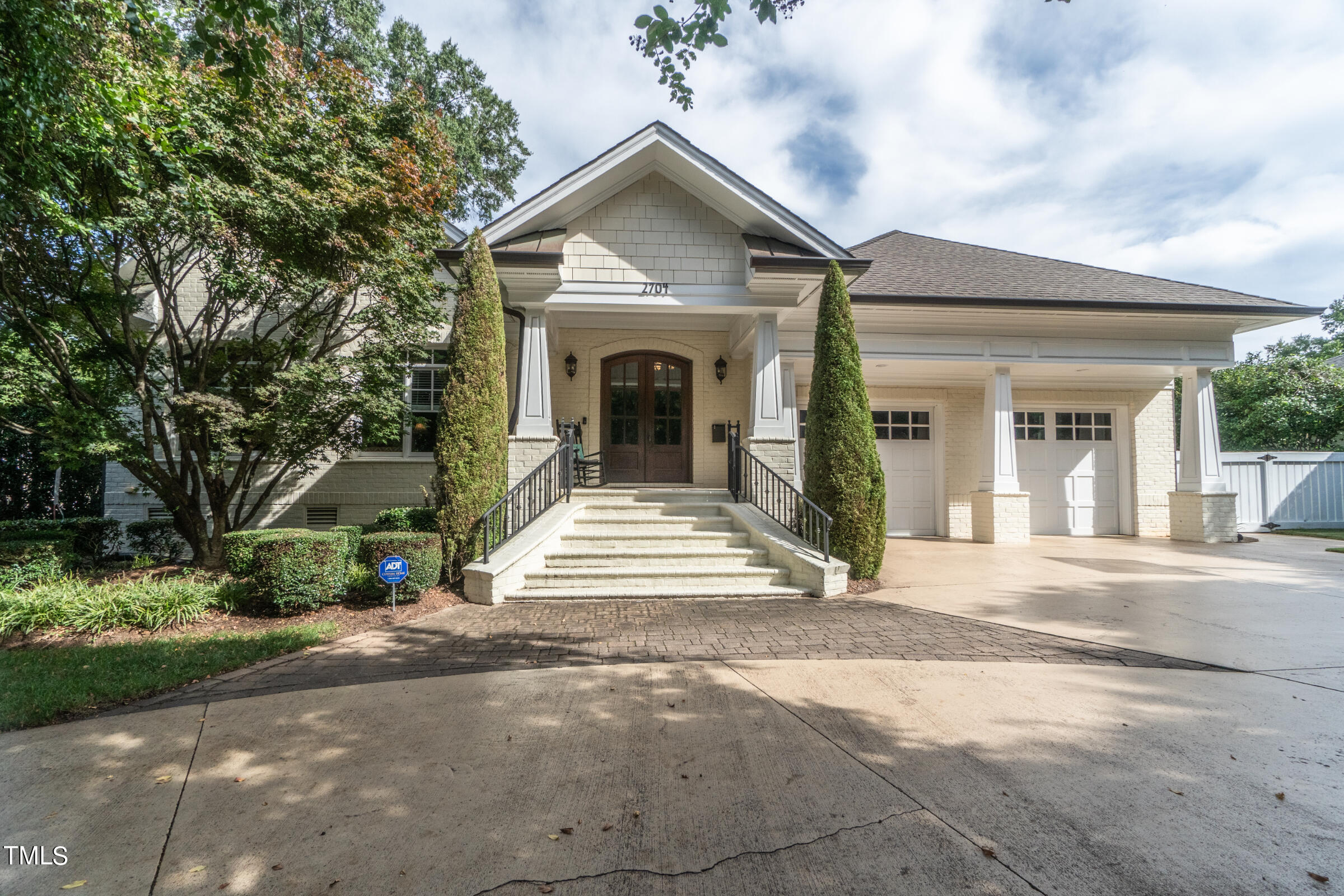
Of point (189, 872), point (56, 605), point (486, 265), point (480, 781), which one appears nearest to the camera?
point (189, 872)

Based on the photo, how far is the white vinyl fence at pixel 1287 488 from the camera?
12352mm

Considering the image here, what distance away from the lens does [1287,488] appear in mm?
12453

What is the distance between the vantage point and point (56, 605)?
525cm

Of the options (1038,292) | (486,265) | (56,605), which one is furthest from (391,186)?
(1038,292)

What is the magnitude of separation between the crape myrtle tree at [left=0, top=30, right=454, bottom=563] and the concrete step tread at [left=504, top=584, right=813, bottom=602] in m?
3.69

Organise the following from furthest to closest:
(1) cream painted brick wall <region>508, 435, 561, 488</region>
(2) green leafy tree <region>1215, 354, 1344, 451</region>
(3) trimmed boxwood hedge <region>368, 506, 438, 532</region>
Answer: (2) green leafy tree <region>1215, 354, 1344, 451</region>, (1) cream painted brick wall <region>508, 435, 561, 488</region>, (3) trimmed boxwood hedge <region>368, 506, 438, 532</region>

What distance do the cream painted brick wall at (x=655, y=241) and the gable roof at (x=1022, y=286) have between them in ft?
7.47

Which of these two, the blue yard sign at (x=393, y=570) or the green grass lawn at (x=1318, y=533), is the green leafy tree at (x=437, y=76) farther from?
the green grass lawn at (x=1318, y=533)

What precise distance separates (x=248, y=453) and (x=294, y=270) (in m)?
2.63

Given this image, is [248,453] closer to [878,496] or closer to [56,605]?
[56,605]

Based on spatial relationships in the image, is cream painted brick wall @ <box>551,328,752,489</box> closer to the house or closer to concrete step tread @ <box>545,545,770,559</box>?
the house

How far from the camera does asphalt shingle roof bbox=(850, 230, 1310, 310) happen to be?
9742 mm

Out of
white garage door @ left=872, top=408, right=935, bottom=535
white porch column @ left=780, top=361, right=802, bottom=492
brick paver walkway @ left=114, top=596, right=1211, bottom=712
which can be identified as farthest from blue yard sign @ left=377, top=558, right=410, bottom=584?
white garage door @ left=872, top=408, right=935, bottom=535

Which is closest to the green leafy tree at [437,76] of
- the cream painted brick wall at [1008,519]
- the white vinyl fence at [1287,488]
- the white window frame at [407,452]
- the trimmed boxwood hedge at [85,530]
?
the white window frame at [407,452]
